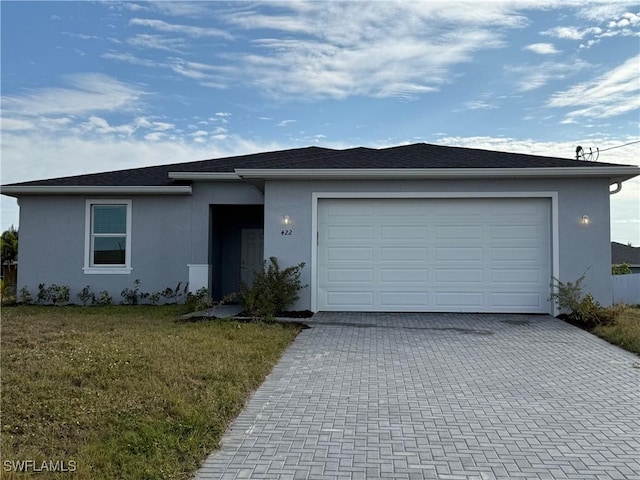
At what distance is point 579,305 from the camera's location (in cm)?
987

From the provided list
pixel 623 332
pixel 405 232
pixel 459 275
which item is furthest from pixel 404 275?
pixel 623 332

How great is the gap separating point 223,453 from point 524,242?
8652 mm

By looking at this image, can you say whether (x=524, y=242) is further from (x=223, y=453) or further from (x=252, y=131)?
(x=252, y=131)

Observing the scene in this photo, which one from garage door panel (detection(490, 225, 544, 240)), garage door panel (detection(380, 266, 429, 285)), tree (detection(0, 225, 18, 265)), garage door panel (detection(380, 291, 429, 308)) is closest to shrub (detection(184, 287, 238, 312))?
garage door panel (detection(380, 291, 429, 308))

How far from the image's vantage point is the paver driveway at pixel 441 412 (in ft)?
12.2

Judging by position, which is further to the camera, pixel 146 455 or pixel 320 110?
pixel 320 110

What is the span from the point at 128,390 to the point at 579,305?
8.45 metres

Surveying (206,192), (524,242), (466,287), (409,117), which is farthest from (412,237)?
(409,117)

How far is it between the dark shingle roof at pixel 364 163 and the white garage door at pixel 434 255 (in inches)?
31.8

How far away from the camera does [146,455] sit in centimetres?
377

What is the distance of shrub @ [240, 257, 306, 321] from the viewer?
10.1m

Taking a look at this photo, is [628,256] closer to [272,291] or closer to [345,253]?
[345,253]

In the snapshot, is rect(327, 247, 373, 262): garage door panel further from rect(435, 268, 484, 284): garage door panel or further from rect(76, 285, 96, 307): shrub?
rect(76, 285, 96, 307): shrub

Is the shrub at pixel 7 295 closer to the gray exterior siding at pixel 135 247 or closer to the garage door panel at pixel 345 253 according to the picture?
the gray exterior siding at pixel 135 247
